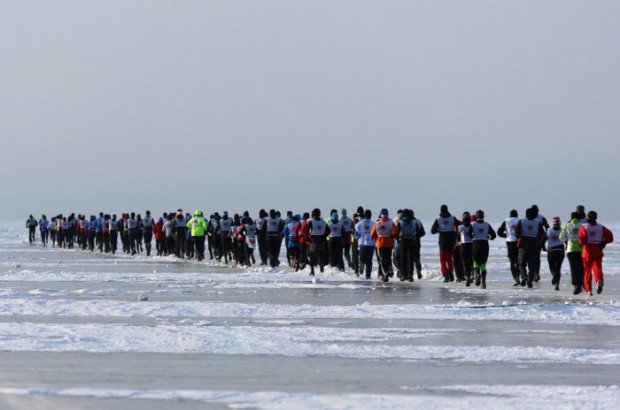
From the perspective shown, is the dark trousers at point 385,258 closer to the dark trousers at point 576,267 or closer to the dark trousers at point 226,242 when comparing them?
the dark trousers at point 576,267

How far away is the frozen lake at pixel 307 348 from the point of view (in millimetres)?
10992

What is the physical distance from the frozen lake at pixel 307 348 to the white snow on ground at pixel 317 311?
34 mm

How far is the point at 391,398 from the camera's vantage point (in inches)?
428

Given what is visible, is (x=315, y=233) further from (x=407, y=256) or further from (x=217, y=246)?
(x=217, y=246)

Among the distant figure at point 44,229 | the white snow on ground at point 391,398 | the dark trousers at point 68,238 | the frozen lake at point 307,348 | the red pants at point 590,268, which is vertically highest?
the distant figure at point 44,229

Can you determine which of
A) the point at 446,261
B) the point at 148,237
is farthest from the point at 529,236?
the point at 148,237

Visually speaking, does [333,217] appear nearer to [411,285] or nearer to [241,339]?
[411,285]

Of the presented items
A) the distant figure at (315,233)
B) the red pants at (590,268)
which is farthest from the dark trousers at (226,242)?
the red pants at (590,268)

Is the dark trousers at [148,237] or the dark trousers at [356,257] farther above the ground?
the dark trousers at [148,237]

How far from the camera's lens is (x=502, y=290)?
27.9m

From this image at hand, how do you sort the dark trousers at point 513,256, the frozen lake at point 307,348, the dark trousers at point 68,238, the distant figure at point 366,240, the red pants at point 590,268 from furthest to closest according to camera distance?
the dark trousers at point 68,238 → the distant figure at point 366,240 → the dark trousers at point 513,256 → the red pants at point 590,268 → the frozen lake at point 307,348

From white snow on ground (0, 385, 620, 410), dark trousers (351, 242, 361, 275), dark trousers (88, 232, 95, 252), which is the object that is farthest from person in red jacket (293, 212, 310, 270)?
dark trousers (88, 232, 95, 252)

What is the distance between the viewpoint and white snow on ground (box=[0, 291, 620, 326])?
1988cm

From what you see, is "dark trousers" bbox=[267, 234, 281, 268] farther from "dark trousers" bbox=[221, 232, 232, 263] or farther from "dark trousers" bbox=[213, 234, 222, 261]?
"dark trousers" bbox=[213, 234, 222, 261]
